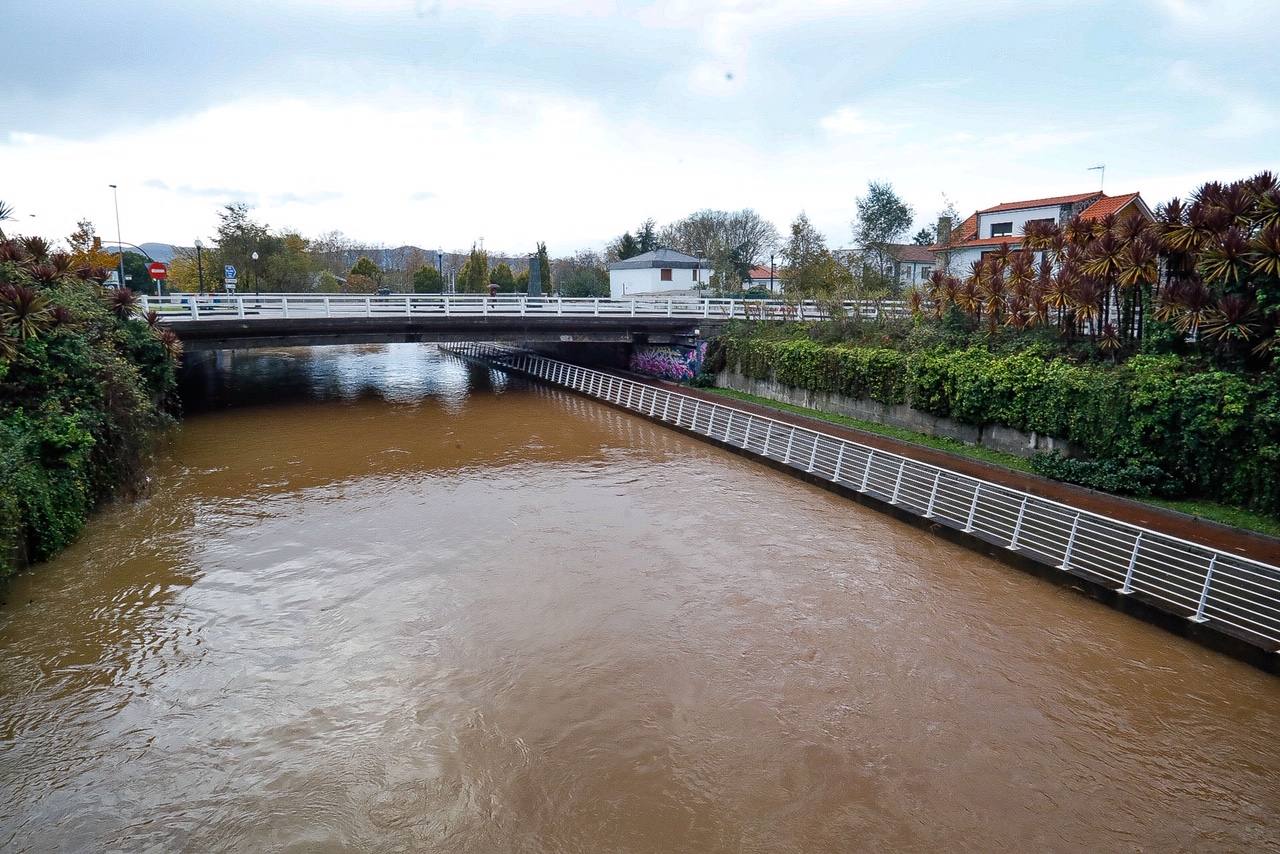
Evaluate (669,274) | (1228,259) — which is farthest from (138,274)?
(1228,259)

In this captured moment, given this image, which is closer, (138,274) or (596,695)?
(596,695)

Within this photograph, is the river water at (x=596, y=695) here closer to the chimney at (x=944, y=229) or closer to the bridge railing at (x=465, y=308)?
the bridge railing at (x=465, y=308)

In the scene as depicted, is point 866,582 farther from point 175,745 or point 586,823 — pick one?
point 175,745

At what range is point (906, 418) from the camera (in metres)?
22.8

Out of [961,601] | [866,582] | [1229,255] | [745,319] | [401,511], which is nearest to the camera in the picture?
[961,601]

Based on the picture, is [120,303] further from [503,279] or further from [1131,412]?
[503,279]

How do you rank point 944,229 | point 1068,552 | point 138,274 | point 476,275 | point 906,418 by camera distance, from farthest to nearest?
point 476,275 → point 138,274 → point 944,229 → point 906,418 → point 1068,552

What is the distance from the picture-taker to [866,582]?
12.1 meters

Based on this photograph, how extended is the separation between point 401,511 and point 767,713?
10.1 metres

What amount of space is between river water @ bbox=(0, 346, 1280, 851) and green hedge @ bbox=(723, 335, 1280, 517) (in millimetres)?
5437

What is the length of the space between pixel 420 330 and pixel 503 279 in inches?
1583

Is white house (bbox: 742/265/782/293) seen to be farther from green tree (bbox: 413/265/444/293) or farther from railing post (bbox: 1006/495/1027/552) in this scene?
railing post (bbox: 1006/495/1027/552)

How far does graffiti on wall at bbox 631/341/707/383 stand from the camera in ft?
111

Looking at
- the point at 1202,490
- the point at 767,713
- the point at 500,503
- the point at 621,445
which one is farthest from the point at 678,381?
the point at 767,713
